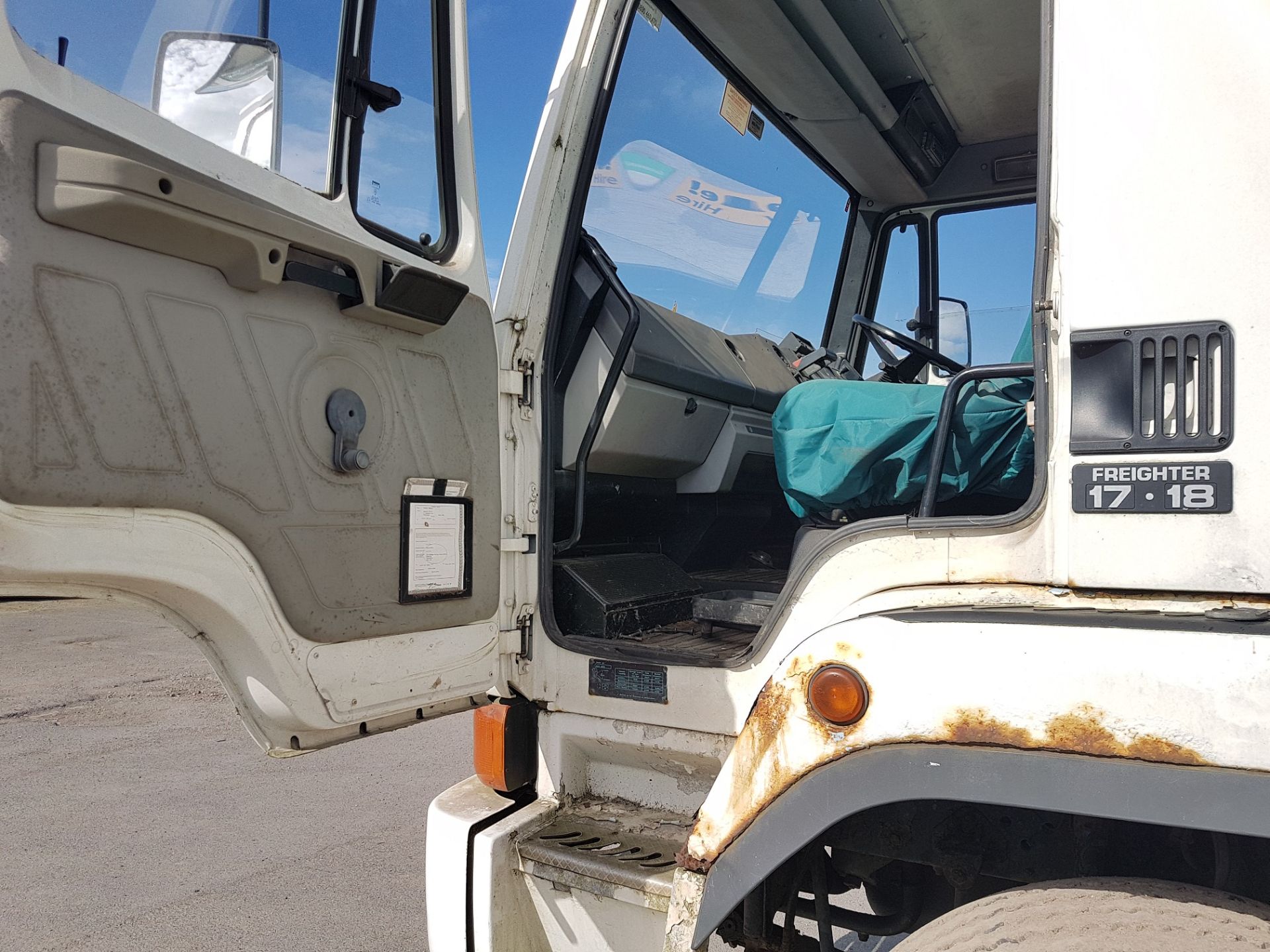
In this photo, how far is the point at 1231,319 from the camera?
1.27 metres

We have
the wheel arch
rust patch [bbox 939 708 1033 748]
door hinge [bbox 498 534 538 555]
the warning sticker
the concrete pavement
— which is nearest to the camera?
the wheel arch

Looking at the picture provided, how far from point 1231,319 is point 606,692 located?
134 cm

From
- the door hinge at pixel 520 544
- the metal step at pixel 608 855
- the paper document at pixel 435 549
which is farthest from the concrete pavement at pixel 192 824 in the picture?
the door hinge at pixel 520 544

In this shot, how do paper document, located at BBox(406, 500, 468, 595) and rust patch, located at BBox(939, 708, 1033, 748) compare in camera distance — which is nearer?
rust patch, located at BBox(939, 708, 1033, 748)

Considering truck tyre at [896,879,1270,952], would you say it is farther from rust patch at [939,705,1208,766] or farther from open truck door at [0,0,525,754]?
open truck door at [0,0,525,754]

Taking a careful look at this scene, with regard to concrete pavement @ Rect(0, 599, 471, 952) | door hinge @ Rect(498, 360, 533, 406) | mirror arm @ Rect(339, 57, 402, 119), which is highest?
mirror arm @ Rect(339, 57, 402, 119)

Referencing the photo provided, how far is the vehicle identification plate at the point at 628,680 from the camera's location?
1936mm

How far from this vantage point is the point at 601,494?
2541mm

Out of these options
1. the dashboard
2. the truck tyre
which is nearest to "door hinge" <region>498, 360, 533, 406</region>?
the dashboard

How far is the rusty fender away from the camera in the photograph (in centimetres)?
114

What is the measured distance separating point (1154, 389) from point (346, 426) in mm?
1306

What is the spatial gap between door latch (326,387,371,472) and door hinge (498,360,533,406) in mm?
423

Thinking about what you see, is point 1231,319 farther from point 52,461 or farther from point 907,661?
point 52,461

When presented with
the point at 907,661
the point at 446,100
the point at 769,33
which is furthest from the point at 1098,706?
the point at 769,33
